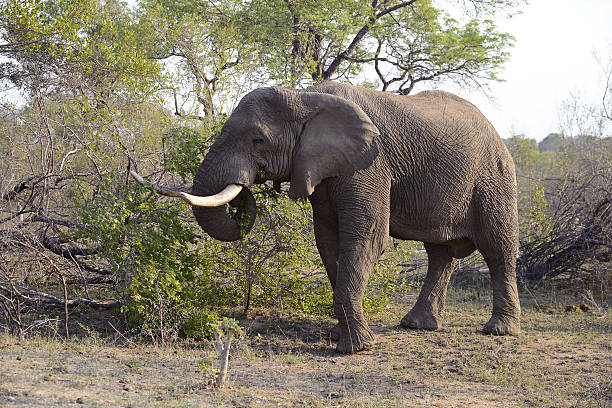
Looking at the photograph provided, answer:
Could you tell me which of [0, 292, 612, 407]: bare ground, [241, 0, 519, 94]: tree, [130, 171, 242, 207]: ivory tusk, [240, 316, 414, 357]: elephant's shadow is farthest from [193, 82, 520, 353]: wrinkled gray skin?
[241, 0, 519, 94]: tree

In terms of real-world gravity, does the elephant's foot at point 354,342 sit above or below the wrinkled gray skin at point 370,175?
below

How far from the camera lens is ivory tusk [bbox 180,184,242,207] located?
5.93 m

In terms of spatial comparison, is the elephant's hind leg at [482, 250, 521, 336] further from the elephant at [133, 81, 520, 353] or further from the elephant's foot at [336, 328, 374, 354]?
the elephant's foot at [336, 328, 374, 354]

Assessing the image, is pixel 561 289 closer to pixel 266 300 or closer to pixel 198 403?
pixel 266 300

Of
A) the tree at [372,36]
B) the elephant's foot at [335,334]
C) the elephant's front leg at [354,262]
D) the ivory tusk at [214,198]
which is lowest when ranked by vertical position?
the elephant's foot at [335,334]

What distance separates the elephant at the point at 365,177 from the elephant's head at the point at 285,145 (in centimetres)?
1

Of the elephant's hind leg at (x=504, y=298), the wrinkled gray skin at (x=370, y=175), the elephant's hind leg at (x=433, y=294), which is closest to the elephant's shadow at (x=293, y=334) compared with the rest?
the elephant's hind leg at (x=433, y=294)

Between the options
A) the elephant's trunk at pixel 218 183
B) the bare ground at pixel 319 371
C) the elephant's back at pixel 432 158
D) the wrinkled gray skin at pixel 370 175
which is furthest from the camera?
the elephant's back at pixel 432 158

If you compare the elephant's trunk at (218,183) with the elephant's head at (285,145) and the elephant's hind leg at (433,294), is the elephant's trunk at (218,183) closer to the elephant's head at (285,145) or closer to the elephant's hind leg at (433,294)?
the elephant's head at (285,145)

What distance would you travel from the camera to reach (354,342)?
695cm

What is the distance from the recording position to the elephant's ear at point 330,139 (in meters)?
6.75

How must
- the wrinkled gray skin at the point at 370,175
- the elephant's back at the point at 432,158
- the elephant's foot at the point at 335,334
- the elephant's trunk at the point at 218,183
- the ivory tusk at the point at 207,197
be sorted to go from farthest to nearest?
the elephant's foot at the point at 335,334, the elephant's back at the point at 432,158, the wrinkled gray skin at the point at 370,175, the elephant's trunk at the point at 218,183, the ivory tusk at the point at 207,197

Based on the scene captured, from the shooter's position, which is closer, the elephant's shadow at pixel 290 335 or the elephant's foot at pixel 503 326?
the elephant's shadow at pixel 290 335

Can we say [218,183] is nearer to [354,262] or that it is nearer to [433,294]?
[354,262]
